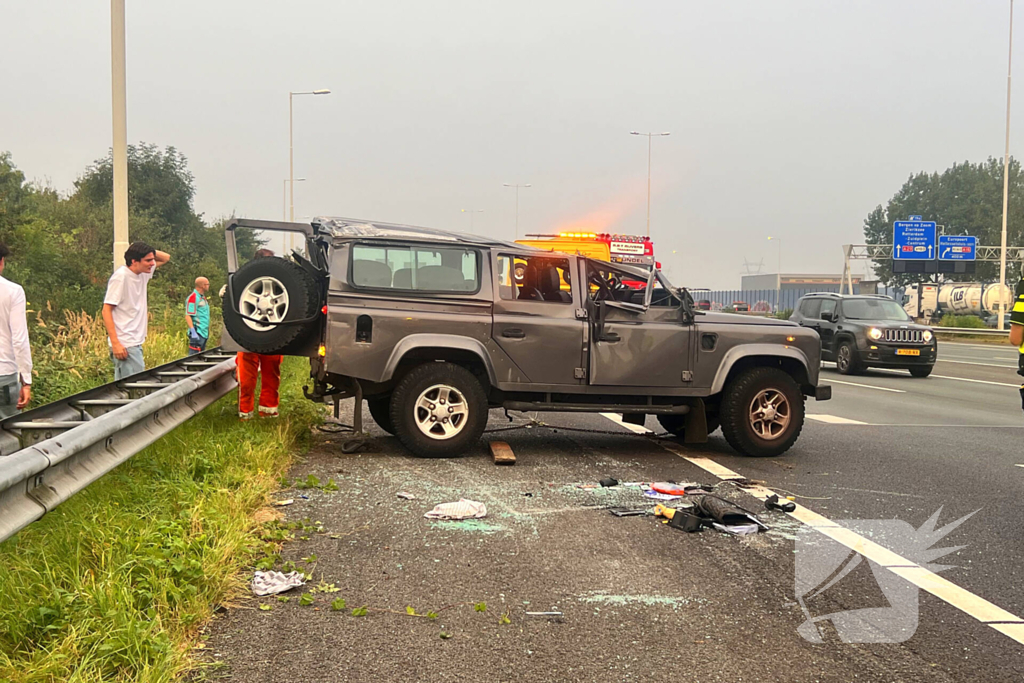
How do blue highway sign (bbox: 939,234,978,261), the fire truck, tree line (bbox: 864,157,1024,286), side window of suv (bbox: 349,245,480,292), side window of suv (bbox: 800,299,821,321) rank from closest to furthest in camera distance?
1. side window of suv (bbox: 349,245,480,292)
2. the fire truck
3. side window of suv (bbox: 800,299,821,321)
4. blue highway sign (bbox: 939,234,978,261)
5. tree line (bbox: 864,157,1024,286)

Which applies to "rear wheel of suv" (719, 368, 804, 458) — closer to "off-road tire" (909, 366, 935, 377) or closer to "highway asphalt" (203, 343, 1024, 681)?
"highway asphalt" (203, 343, 1024, 681)

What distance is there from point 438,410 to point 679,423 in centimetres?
296

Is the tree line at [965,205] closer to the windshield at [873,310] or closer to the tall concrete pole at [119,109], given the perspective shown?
the windshield at [873,310]

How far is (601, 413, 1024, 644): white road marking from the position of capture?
173 inches

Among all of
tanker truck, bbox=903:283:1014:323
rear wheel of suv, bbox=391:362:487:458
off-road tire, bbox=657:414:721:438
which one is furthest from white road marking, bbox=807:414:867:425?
tanker truck, bbox=903:283:1014:323

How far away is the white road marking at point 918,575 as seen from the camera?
439cm

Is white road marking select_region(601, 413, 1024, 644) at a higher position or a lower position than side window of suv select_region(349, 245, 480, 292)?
lower

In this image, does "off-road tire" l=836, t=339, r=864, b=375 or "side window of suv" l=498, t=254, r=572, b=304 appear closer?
"side window of suv" l=498, t=254, r=572, b=304

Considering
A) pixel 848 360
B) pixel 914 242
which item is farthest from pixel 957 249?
pixel 848 360

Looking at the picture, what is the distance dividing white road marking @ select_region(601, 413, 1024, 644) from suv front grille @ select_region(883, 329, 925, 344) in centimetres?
1459

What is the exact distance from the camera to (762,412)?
8.98 m

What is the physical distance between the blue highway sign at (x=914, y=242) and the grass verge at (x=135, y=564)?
56.3 metres

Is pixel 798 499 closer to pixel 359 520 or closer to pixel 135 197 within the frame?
pixel 359 520

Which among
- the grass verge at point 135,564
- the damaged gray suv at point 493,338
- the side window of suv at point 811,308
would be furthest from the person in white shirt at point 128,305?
the side window of suv at point 811,308
